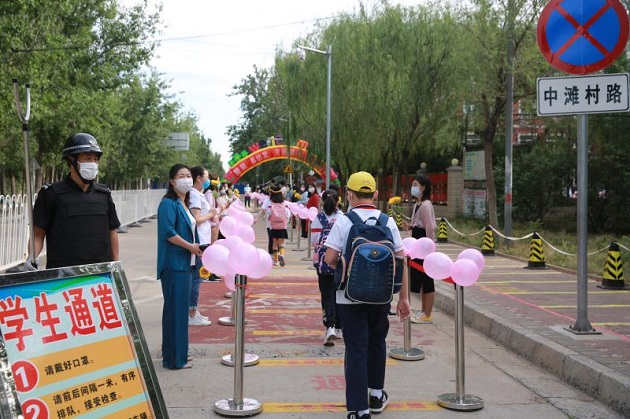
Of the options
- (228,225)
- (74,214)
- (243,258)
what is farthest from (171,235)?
(228,225)

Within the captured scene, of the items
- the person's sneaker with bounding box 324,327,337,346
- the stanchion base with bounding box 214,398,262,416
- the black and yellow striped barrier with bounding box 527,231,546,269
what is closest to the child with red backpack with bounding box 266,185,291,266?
the black and yellow striped barrier with bounding box 527,231,546,269

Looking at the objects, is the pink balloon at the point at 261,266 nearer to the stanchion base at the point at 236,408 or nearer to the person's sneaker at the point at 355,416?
the stanchion base at the point at 236,408

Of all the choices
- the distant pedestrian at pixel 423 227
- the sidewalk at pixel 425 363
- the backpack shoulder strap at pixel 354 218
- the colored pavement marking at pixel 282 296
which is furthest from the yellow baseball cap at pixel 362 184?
the colored pavement marking at pixel 282 296

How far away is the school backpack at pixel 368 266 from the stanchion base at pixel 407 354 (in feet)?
7.25

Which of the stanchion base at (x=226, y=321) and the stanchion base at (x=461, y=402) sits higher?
the stanchion base at (x=226, y=321)

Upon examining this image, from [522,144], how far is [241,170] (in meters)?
20.8

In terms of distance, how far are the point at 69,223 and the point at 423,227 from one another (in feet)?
15.6

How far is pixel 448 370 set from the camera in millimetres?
5969

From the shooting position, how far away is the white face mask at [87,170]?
166 inches

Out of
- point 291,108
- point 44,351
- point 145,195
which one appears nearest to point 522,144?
point 291,108

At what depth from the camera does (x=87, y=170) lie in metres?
4.21

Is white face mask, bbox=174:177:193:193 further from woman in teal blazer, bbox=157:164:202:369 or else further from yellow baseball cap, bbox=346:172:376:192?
yellow baseball cap, bbox=346:172:376:192

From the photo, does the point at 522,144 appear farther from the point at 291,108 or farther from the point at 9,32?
the point at 9,32

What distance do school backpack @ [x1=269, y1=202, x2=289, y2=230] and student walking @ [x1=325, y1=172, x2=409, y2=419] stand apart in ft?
28.2
